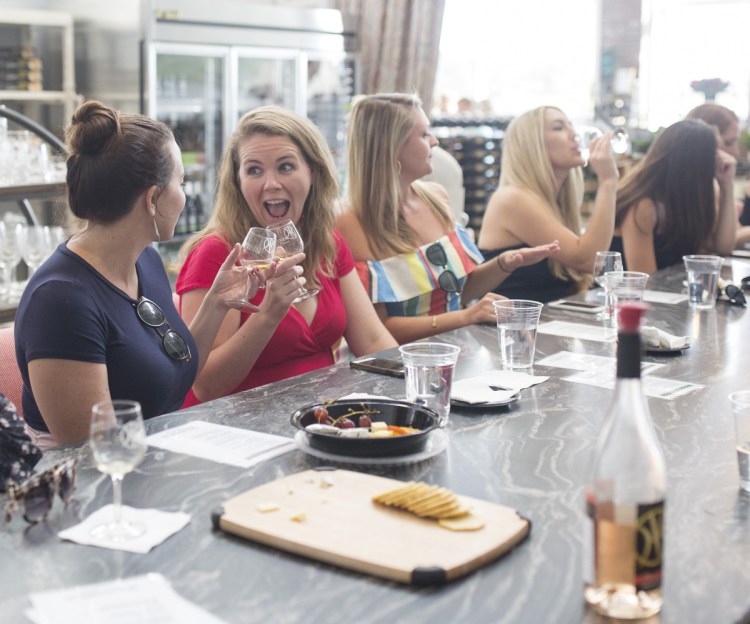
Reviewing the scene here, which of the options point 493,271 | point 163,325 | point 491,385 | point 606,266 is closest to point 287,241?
point 163,325

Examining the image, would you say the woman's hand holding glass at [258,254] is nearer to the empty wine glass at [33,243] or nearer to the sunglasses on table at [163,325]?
the sunglasses on table at [163,325]

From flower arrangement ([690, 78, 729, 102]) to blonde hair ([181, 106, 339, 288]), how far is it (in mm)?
4400

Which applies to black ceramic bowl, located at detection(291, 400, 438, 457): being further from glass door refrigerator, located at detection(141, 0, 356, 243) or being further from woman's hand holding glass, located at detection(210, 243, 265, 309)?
glass door refrigerator, located at detection(141, 0, 356, 243)

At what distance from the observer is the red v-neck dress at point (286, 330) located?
7.99ft

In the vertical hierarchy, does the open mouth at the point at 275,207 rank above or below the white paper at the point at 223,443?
above

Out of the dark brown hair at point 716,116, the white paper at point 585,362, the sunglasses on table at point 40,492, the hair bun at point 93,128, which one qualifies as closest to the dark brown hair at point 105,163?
the hair bun at point 93,128

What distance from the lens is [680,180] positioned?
13.0 feet

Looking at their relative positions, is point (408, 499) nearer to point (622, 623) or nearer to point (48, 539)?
point (622, 623)

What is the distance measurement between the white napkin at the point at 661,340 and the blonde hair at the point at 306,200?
83 centimetres

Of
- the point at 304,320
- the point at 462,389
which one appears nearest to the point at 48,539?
the point at 462,389

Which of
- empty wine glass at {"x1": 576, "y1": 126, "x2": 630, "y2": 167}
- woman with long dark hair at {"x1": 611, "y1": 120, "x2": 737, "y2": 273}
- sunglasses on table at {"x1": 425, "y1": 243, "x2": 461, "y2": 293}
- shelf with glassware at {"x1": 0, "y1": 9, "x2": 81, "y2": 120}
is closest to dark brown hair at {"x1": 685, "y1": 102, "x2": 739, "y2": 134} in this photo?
woman with long dark hair at {"x1": 611, "y1": 120, "x2": 737, "y2": 273}

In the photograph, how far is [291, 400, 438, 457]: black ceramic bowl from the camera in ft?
4.83

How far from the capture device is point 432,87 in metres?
6.74

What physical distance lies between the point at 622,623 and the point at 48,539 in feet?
2.24
